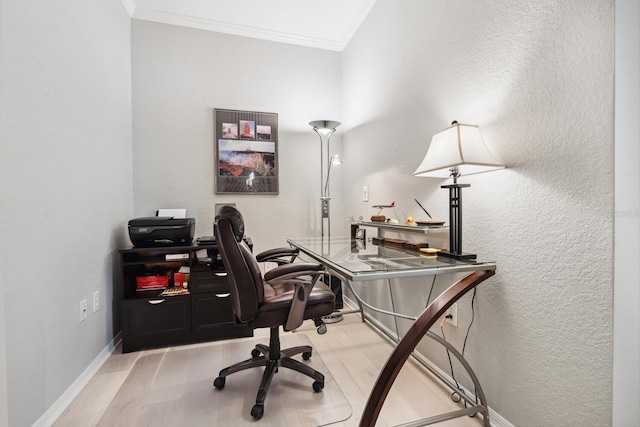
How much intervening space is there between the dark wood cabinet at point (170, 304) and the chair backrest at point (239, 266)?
2.97 ft

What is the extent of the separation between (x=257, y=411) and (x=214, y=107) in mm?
2562

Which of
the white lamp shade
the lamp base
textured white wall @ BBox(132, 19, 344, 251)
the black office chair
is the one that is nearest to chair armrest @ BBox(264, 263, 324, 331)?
the black office chair

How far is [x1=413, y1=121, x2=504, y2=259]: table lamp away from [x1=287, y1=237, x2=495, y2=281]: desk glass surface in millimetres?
94

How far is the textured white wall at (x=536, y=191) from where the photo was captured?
100 centimetres

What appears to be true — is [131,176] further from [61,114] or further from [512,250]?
[512,250]

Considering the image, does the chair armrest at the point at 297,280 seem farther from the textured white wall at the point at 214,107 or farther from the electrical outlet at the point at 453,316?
the textured white wall at the point at 214,107

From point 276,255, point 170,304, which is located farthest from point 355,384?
point 170,304

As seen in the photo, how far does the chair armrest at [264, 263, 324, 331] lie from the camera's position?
1442 mm

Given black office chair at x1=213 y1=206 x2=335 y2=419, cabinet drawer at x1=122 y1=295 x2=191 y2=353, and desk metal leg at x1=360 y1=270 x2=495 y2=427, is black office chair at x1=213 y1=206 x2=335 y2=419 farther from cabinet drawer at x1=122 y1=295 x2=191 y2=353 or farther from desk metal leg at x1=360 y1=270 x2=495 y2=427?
cabinet drawer at x1=122 y1=295 x2=191 y2=353

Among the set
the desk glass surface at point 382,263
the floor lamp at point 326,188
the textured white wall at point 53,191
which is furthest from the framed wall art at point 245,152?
the desk glass surface at point 382,263

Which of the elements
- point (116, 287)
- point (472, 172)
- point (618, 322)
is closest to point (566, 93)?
point (472, 172)

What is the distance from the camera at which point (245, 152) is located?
9.57ft

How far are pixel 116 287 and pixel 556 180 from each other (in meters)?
2.88

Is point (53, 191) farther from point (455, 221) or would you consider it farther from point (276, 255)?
point (455, 221)
